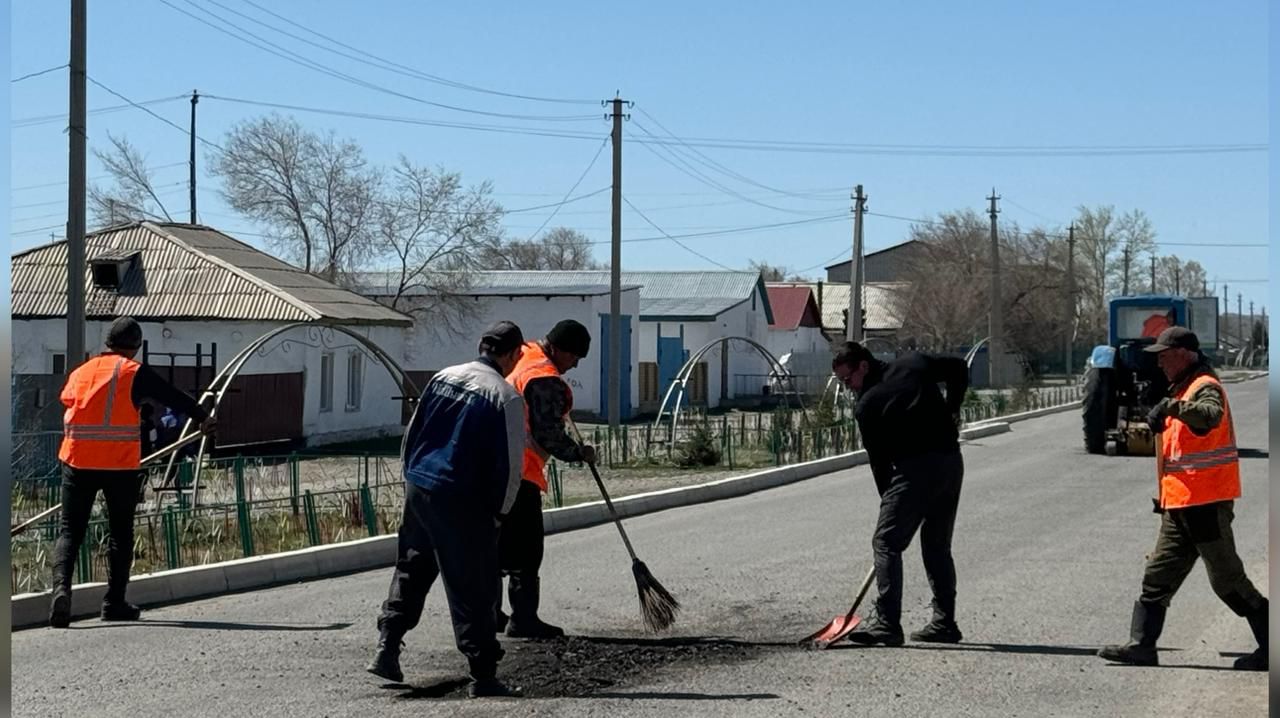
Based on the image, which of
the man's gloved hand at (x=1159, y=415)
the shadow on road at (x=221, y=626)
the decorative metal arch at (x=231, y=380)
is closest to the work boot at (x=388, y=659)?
the shadow on road at (x=221, y=626)

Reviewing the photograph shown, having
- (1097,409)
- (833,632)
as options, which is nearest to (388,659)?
(833,632)

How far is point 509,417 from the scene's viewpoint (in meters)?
7.04

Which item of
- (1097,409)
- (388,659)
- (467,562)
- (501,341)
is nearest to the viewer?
(467,562)

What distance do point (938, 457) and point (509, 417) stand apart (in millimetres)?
2615

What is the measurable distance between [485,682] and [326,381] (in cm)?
2494

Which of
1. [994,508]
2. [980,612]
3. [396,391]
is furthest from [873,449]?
[396,391]

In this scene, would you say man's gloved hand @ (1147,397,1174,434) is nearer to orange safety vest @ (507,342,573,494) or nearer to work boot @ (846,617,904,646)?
work boot @ (846,617,904,646)

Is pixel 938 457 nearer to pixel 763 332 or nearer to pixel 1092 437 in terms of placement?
pixel 1092 437

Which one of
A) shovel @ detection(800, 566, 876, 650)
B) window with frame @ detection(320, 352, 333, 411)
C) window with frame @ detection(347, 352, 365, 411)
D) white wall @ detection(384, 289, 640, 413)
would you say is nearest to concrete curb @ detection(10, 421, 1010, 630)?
shovel @ detection(800, 566, 876, 650)

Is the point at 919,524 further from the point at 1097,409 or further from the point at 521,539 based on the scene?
the point at 1097,409

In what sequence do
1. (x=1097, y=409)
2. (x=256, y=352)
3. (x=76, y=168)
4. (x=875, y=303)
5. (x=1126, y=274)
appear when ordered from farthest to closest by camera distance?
1. (x=1126, y=274)
2. (x=875, y=303)
3. (x=256, y=352)
4. (x=1097, y=409)
5. (x=76, y=168)

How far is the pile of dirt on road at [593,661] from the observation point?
7.28 metres

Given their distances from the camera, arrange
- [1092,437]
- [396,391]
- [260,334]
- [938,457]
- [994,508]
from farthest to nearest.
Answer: [396,391] < [260,334] < [1092,437] < [994,508] < [938,457]

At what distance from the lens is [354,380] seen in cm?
3247
